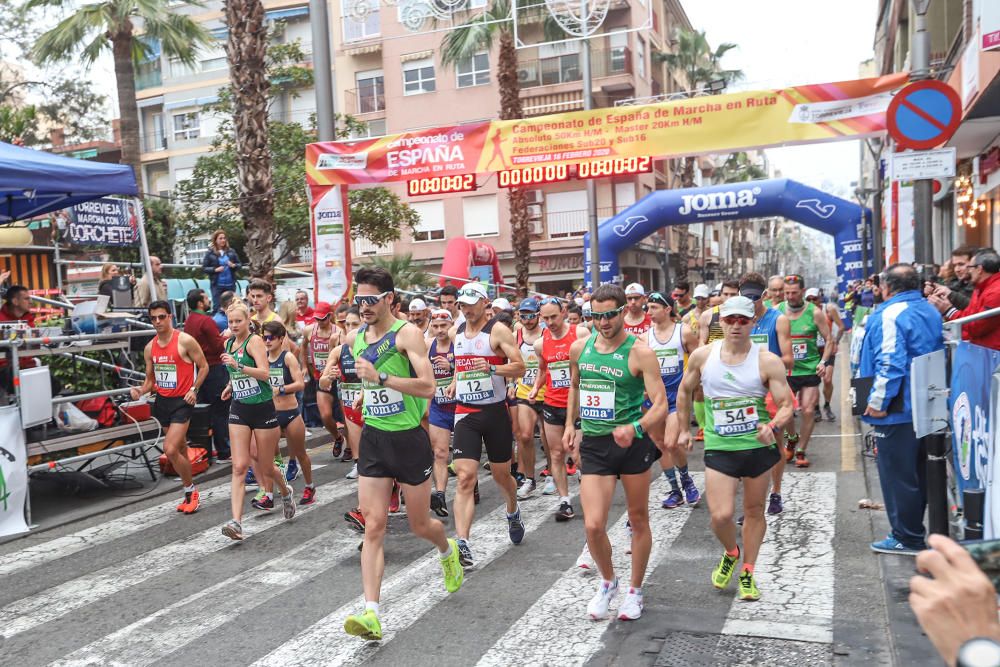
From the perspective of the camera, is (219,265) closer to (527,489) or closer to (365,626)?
(527,489)

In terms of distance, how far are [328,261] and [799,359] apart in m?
7.97

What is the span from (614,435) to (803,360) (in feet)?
17.6

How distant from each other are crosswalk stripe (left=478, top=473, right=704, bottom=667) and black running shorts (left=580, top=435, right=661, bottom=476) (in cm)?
86

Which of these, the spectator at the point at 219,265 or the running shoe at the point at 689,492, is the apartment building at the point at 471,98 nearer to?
the spectator at the point at 219,265

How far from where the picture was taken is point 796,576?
5695mm

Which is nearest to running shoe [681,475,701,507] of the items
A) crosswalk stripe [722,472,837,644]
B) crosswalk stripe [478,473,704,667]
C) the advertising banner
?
crosswalk stripe [722,472,837,644]

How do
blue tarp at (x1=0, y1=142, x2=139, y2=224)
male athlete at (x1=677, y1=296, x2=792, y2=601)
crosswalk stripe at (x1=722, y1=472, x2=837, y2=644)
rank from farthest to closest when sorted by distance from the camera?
1. blue tarp at (x1=0, y1=142, x2=139, y2=224)
2. male athlete at (x1=677, y1=296, x2=792, y2=601)
3. crosswalk stripe at (x1=722, y1=472, x2=837, y2=644)

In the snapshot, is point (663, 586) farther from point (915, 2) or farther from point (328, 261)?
point (328, 261)

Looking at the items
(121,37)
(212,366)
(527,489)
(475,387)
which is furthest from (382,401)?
(121,37)

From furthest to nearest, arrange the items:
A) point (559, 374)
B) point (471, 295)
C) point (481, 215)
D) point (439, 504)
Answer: point (481, 215)
point (559, 374)
point (439, 504)
point (471, 295)

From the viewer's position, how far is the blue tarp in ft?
29.4

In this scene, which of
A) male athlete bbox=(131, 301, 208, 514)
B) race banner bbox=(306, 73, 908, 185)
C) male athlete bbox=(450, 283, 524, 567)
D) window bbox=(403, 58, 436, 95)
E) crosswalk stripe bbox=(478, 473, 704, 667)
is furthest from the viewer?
window bbox=(403, 58, 436, 95)

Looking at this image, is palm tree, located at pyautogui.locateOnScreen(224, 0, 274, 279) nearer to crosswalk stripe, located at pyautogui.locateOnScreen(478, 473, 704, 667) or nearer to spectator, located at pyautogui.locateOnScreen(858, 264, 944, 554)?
crosswalk stripe, located at pyautogui.locateOnScreen(478, 473, 704, 667)

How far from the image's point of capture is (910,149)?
7.98 metres
